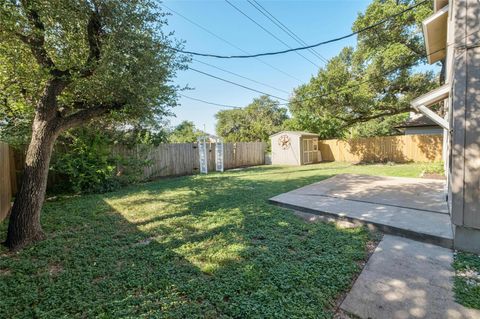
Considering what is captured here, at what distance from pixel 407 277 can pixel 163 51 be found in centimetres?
514

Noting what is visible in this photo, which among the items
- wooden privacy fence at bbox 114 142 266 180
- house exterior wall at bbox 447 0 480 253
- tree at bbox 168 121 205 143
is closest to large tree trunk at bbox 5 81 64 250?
wooden privacy fence at bbox 114 142 266 180

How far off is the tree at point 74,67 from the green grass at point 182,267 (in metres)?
0.97

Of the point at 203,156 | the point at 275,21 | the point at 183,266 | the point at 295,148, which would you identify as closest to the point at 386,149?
the point at 295,148

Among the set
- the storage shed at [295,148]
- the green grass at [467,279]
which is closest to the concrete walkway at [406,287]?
the green grass at [467,279]

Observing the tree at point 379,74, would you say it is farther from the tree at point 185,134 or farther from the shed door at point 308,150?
the tree at point 185,134

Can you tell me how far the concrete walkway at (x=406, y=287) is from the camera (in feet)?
6.18

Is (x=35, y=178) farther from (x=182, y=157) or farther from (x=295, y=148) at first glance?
(x=295, y=148)

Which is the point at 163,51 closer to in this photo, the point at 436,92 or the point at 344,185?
the point at 436,92

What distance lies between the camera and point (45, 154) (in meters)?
3.50

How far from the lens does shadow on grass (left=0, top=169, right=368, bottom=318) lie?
6.46 feet

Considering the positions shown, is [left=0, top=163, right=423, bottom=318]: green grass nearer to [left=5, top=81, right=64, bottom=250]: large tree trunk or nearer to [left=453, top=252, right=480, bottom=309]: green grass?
[left=5, top=81, right=64, bottom=250]: large tree trunk

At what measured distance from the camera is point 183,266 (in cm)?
264

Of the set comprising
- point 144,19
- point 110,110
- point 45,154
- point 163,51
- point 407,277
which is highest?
point 144,19

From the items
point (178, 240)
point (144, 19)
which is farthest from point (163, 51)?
Answer: point (178, 240)
